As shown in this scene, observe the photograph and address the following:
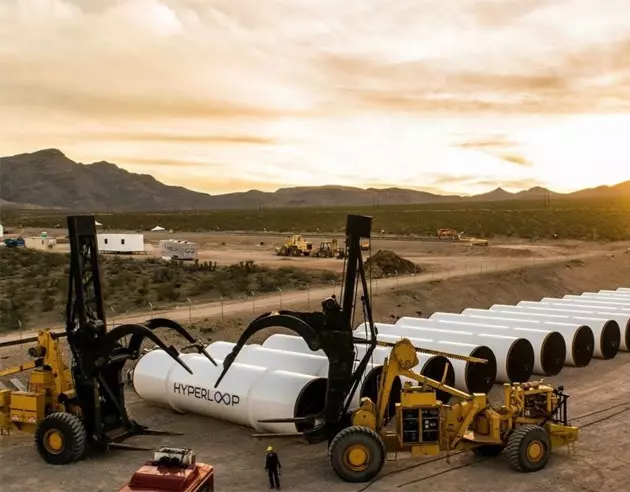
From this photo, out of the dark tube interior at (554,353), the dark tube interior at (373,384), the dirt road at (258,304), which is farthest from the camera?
the dirt road at (258,304)

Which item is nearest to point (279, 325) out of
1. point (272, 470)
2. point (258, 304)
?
point (272, 470)

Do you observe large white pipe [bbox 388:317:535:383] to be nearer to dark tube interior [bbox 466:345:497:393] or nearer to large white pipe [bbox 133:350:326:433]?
dark tube interior [bbox 466:345:497:393]

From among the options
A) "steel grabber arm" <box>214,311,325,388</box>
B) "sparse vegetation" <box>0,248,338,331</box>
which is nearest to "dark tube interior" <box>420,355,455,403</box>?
"steel grabber arm" <box>214,311,325,388</box>

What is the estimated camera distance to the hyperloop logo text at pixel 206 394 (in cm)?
2012

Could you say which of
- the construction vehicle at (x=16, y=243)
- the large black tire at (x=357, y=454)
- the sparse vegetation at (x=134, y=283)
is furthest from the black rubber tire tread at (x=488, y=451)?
the construction vehicle at (x=16, y=243)

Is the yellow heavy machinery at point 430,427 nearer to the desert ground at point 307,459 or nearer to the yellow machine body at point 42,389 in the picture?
the desert ground at point 307,459

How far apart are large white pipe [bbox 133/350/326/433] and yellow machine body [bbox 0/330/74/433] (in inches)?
150

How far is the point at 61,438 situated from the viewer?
17.4 meters

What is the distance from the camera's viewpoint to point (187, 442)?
19547mm

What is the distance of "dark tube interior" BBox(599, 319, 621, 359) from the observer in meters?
30.2

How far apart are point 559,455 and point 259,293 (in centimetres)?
2872

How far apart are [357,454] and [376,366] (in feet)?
14.1

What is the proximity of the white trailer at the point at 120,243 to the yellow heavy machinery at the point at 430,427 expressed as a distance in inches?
2360

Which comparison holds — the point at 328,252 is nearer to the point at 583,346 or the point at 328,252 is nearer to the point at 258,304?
the point at 258,304
